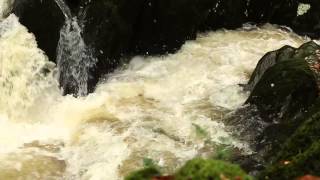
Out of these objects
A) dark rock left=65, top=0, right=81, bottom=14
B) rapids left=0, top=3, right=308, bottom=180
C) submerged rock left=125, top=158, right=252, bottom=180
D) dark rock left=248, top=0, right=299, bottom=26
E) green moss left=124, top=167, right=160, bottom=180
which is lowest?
rapids left=0, top=3, right=308, bottom=180

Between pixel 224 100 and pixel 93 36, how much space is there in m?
3.00

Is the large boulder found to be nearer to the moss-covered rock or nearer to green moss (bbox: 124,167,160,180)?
the moss-covered rock

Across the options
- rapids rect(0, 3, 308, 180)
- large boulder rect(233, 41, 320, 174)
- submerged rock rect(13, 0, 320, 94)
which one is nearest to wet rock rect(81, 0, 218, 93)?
submerged rock rect(13, 0, 320, 94)

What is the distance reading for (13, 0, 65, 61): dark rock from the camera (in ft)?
33.8

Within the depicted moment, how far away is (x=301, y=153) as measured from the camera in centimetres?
381

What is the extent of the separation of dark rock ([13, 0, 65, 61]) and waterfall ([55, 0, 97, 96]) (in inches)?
4.4

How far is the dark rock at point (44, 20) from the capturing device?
1031 cm

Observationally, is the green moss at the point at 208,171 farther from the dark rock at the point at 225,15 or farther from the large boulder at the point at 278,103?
the dark rock at the point at 225,15

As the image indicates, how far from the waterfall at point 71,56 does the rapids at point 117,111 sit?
22cm

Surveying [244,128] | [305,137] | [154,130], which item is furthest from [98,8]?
[305,137]

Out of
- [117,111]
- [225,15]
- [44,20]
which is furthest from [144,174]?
[225,15]

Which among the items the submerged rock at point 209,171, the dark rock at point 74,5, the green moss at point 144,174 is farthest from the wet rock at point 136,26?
the submerged rock at point 209,171

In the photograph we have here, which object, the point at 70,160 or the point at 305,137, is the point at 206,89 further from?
the point at 305,137

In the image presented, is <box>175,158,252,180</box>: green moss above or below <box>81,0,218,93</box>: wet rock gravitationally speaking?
above
